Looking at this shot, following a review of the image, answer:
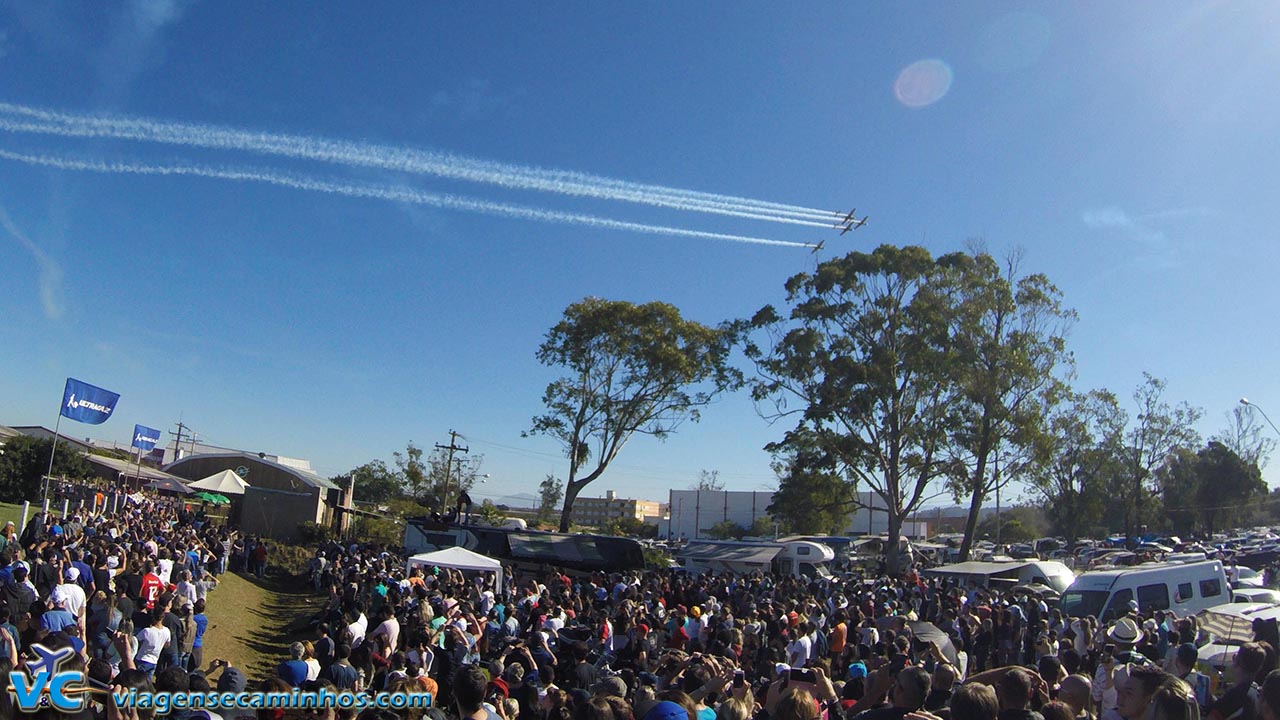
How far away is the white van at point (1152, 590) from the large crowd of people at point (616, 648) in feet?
3.42

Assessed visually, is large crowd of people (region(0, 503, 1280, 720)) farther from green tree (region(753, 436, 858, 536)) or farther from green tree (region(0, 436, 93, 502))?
green tree (region(0, 436, 93, 502))

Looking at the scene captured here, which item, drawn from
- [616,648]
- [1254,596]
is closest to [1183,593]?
[1254,596]

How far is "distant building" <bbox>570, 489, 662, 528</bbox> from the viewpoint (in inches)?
5881

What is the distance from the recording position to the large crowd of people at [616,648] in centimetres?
535

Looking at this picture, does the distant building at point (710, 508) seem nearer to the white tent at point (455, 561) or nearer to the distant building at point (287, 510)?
the distant building at point (287, 510)

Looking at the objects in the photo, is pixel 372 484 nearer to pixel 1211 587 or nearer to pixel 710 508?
pixel 710 508

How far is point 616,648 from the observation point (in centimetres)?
1252

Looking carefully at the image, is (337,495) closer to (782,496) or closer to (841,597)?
(782,496)

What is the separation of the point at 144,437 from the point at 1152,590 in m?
40.4

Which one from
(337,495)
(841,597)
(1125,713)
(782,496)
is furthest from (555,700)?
(337,495)

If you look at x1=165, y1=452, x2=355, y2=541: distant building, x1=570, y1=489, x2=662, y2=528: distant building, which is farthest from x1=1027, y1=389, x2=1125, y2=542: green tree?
x1=570, y1=489, x2=662, y2=528: distant building

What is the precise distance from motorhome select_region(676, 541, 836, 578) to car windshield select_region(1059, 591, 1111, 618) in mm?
10541

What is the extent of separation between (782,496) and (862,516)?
54.9 m

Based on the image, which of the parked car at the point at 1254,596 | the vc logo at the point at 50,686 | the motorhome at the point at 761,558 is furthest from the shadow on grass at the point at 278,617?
the parked car at the point at 1254,596
